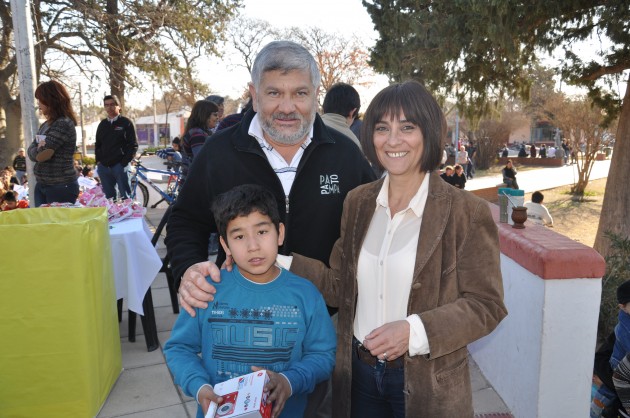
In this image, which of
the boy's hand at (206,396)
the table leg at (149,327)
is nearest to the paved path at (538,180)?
the table leg at (149,327)

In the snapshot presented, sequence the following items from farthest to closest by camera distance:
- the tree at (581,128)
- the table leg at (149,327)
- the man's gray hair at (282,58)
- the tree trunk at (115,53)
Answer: the tree at (581,128), the tree trunk at (115,53), the table leg at (149,327), the man's gray hair at (282,58)

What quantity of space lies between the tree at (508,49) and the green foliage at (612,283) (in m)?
3.67

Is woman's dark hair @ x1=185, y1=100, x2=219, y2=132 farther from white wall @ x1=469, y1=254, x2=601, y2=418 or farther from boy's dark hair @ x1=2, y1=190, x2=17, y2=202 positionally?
white wall @ x1=469, y1=254, x2=601, y2=418

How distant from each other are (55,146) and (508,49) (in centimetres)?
633

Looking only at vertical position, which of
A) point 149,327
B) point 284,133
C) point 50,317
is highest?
point 284,133

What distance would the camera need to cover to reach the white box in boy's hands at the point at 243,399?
1.46 meters

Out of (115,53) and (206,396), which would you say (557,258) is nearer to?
(206,396)

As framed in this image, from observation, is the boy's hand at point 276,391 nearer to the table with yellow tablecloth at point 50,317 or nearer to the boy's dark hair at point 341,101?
the table with yellow tablecloth at point 50,317

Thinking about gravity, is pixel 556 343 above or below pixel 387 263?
below

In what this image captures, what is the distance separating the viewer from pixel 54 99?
15.9ft

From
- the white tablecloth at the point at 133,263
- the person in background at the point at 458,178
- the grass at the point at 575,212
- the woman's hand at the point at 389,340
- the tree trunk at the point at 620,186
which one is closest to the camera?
the woman's hand at the point at 389,340

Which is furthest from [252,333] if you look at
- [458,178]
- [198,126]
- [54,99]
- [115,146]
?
[458,178]

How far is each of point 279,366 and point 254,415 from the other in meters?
0.43

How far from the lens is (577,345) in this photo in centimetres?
282
